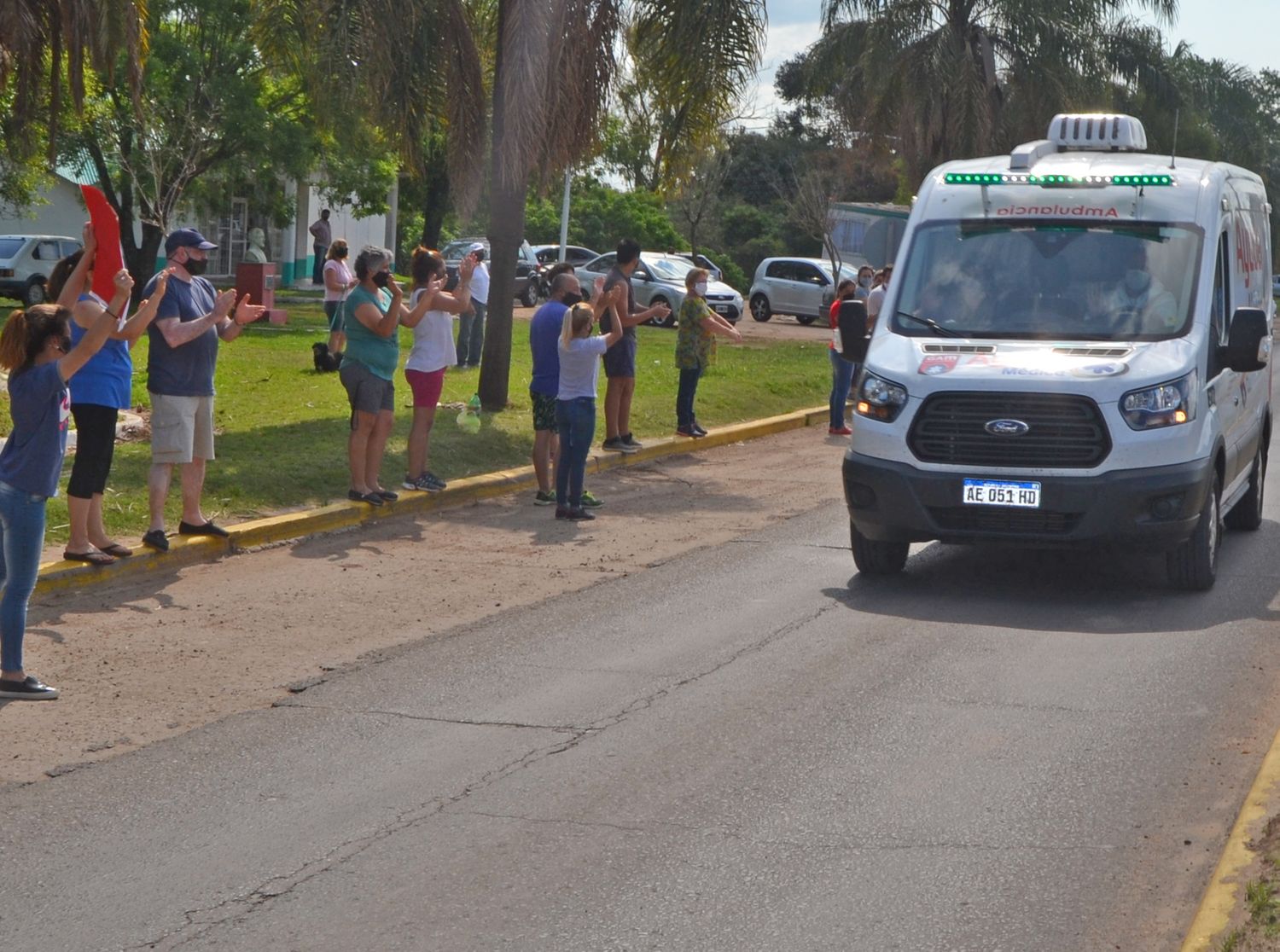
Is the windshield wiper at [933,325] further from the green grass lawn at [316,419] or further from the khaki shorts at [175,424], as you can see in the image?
the green grass lawn at [316,419]

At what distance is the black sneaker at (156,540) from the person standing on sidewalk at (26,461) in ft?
9.12

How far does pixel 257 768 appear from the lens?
650cm

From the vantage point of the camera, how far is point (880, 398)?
985 centimetres

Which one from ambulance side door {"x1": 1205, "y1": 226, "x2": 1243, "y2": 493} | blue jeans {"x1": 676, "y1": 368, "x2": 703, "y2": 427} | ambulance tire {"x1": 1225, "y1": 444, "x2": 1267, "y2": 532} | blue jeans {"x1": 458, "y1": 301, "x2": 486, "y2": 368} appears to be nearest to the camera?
ambulance side door {"x1": 1205, "y1": 226, "x2": 1243, "y2": 493}

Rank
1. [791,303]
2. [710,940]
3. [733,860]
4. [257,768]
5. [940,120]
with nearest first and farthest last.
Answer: [710,940] → [733,860] → [257,768] → [940,120] → [791,303]

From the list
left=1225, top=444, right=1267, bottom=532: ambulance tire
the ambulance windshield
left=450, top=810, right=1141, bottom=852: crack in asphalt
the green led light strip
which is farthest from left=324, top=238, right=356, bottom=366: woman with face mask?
left=450, top=810, right=1141, bottom=852: crack in asphalt

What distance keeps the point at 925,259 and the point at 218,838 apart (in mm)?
6459

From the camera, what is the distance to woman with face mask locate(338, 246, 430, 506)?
39.1ft

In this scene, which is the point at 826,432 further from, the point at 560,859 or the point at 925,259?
the point at 560,859

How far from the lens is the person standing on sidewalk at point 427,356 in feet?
41.2

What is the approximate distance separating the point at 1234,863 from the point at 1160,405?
4443 millimetres

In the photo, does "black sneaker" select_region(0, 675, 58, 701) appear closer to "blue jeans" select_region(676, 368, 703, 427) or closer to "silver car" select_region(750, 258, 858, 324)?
"blue jeans" select_region(676, 368, 703, 427)

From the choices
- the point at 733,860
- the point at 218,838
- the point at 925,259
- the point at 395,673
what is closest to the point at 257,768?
the point at 218,838

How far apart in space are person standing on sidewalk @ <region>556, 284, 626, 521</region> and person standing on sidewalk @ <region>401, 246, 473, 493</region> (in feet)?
3.04
